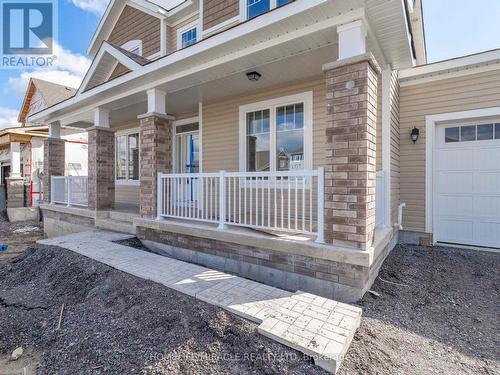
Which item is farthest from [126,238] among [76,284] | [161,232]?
[76,284]

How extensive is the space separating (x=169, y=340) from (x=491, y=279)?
14.1 ft

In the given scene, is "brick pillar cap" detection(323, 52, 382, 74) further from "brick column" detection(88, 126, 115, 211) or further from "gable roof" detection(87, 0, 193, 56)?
"gable roof" detection(87, 0, 193, 56)

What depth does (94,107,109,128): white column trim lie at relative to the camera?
21.7 feet

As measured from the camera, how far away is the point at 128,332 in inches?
100

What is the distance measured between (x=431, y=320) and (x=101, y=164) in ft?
22.4

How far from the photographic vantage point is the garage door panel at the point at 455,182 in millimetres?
5145

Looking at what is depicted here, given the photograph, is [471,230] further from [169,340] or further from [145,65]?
[145,65]

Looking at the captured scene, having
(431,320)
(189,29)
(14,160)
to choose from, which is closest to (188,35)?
(189,29)

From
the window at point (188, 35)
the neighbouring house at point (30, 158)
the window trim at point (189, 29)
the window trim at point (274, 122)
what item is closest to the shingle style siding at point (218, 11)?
the window trim at point (189, 29)

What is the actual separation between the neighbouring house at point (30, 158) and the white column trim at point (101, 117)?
4.90 meters

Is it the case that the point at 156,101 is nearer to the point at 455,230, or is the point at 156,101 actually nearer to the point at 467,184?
the point at 467,184

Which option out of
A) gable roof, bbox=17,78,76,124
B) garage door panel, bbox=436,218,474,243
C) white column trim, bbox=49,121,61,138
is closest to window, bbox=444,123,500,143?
garage door panel, bbox=436,218,474,243

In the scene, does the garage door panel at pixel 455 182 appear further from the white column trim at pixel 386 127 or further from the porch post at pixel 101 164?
the porch post at pixel 101 164

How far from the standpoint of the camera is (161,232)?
5.06m
